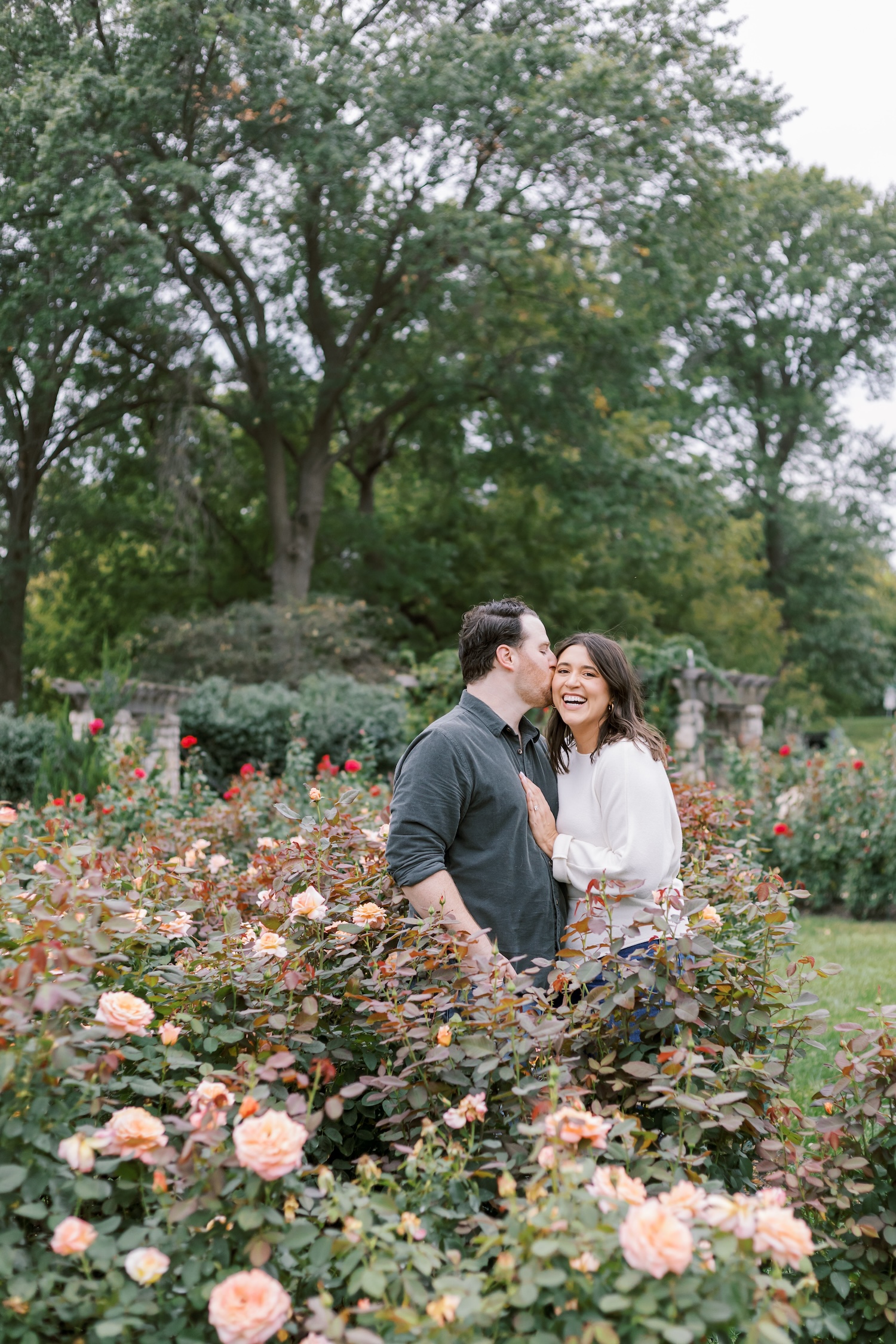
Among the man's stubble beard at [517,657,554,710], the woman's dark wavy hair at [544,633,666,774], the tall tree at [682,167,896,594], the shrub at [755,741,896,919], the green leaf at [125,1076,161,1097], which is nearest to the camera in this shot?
the green leaf at [125,1076,161,1097]

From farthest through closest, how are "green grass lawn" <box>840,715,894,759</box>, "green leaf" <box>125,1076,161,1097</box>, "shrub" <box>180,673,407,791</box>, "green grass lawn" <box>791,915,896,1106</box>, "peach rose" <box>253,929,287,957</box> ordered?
1. "green grass lawn" <box>840,715,894,759</box>
2. "shrub" <box>180,673,407,791</box>
3. "green grass lawn" <box>791,915,896,1106</box>
4. "peach rose" <box>253,929,287,957</box>
5. "green leaf" <box>125,1076,161,1097</box>

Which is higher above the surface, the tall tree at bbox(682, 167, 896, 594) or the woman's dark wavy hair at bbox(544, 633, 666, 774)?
the tall tree at bbox(682, 167, 896, 594)

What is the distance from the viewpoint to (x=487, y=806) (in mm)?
2777

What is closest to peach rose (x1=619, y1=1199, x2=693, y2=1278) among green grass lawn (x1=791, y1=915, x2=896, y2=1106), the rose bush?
the rose bush

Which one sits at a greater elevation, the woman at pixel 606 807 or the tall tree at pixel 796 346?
the tall tree at pixel 796 346

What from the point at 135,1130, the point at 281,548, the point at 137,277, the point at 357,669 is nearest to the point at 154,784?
the point at 135,1130

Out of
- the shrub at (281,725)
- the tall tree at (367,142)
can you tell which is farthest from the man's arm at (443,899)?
the tall tree at (367,142)

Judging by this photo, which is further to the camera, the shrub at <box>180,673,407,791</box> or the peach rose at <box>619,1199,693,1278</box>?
the shrub at <box>180,673,407,791</box>

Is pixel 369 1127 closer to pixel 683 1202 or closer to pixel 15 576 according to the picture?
pixel 683 1202

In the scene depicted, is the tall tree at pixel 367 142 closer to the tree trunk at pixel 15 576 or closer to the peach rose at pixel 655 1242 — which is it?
the tree trunk at pixel 15 576

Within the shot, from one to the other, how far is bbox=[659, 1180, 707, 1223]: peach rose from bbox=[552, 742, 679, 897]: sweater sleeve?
93 centimetres

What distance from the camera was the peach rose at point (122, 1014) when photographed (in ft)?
6.12

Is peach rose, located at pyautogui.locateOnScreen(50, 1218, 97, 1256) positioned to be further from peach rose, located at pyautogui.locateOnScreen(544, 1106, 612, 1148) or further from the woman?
the woman

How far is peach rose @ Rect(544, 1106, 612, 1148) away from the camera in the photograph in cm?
175
